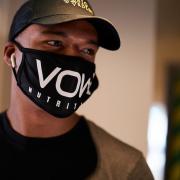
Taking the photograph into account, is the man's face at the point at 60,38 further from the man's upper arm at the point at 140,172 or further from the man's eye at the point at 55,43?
the man's upper arm at the point at 140,172

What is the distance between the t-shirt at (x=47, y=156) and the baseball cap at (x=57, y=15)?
0.28 metres

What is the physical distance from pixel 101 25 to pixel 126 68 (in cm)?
64

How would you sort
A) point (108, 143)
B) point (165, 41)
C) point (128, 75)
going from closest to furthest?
point (108, 143)
point (128, 75)
point (165, 41)

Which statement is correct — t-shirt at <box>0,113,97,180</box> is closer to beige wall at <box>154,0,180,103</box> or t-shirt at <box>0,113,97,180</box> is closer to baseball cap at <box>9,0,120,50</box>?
baseball cap at <box>9,0,120,50</box>

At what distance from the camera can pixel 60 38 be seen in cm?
96

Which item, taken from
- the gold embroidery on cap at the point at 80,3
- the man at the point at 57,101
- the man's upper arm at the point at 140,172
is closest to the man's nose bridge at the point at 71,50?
the man at the point at 57,101

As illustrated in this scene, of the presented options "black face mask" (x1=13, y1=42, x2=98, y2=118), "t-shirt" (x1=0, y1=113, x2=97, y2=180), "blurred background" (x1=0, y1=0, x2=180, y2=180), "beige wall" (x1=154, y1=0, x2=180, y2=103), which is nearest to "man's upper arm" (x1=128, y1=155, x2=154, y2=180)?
"t-shirt" (x1=0, y1=113, x2=97, y2=180)

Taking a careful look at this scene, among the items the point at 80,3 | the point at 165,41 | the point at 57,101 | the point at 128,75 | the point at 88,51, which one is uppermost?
the point at 80,3

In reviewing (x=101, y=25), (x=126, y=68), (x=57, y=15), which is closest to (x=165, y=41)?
(x=126, y=68)

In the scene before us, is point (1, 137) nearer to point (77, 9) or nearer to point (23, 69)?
point (23, 69)

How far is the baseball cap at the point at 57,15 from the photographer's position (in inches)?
37.1

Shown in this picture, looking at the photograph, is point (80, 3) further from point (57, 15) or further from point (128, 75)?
point (128, 75)

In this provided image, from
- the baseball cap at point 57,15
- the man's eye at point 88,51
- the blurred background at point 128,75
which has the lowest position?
the blurred background at point 128,75

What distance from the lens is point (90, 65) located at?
998 mm
